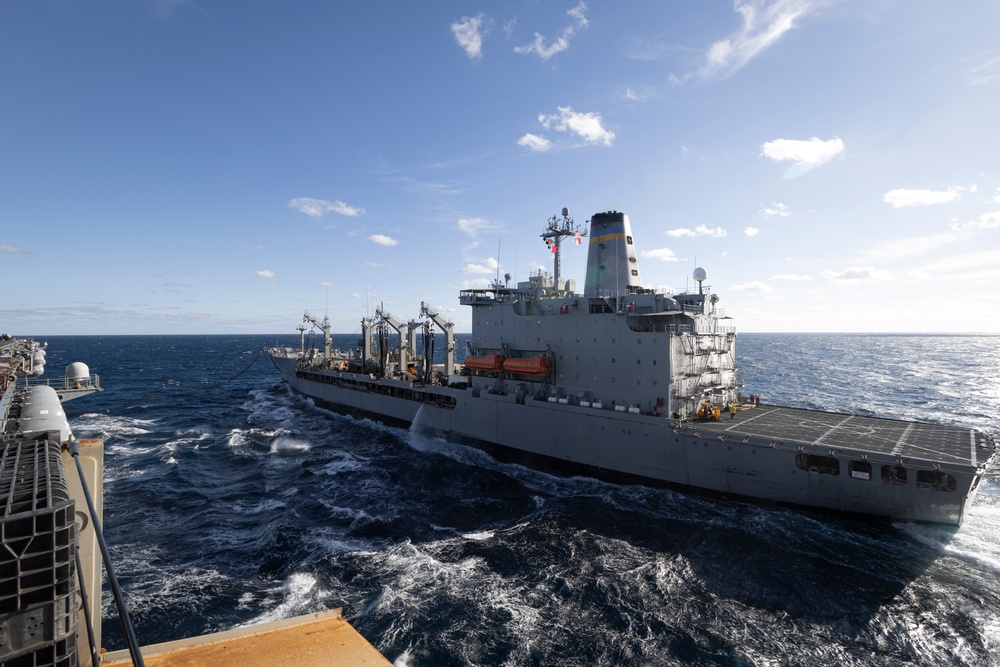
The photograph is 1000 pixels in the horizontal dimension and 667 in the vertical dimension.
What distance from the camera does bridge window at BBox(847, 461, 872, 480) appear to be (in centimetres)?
2067

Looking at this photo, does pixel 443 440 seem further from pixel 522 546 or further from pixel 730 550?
pixel 730 550

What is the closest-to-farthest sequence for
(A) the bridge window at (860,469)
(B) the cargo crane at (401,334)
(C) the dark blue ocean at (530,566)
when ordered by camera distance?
(C) the dark blue ocean at (530,566) → (A) the bridge window at (860,469) → (B) the cargo crane at (401,334)

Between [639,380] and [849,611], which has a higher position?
[639,380]

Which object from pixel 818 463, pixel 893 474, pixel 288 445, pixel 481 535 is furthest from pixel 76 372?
pixel 893 474

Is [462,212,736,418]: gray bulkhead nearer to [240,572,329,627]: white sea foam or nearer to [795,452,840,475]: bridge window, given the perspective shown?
[795,452,840,475]: bridge window

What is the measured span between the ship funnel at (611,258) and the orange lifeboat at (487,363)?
7567 millimetres

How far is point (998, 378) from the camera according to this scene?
267ft

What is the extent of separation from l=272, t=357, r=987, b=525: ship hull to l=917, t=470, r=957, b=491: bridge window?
0.09 meters

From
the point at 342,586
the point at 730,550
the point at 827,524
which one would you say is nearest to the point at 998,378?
the point at 827,524

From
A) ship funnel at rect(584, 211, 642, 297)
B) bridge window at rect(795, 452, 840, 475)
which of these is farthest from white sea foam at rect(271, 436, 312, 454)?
bridge window at rect(795, 452, 840, 475)

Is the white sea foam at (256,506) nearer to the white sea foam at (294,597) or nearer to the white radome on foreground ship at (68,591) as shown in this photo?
the white sea foam at (294,597)

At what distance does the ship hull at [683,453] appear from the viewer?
→ 2034 cm

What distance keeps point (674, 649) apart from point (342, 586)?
36.0 feet

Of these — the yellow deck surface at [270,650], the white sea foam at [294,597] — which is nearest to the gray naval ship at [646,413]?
the white sea foam at [294,597]
